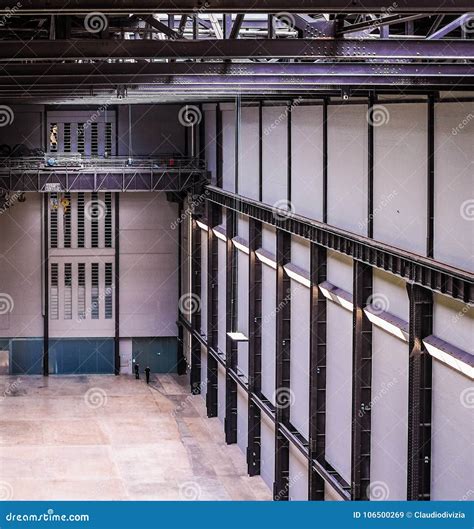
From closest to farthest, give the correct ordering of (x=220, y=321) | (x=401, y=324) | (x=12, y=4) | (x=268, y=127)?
1. (x=12, y=4)
2. (x=401, y=324)
3. (x=268, y=127)
4. (x=220, y=321)

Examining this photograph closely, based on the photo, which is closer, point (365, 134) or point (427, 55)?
point (427, 55)

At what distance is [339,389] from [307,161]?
7069mm

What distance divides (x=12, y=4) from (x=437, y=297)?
1284cm

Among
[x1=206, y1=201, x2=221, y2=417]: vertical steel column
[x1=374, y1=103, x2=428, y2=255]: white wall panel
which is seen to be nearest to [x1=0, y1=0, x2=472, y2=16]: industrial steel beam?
[x1=374, y1=103, x2=428, y2=255]: white wall panel

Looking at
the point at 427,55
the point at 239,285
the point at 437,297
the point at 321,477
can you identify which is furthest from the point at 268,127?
the point at 427,55

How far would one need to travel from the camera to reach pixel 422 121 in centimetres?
2505

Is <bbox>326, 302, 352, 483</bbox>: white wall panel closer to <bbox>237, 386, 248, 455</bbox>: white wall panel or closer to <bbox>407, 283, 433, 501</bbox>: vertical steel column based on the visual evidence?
<bbox>407, 283, 433, 501</bbox>: vertical steel column

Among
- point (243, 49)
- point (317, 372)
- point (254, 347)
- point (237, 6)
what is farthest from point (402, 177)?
point (254, 347)

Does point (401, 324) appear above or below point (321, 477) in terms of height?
above

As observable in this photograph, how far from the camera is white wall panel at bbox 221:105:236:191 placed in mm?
43219

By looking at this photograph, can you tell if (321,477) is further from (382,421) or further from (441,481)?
(441,481)

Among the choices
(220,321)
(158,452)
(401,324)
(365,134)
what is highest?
(365,134)

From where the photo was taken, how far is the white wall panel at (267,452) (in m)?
36.8

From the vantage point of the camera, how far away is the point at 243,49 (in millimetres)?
18297
